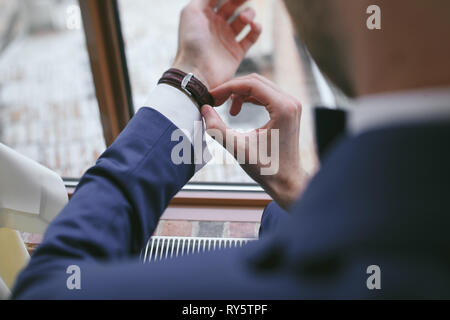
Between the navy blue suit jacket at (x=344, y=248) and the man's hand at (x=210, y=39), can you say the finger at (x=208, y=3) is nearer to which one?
the man's hand at (x=210, y=39)

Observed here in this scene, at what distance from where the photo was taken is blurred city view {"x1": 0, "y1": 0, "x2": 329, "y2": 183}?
955mm

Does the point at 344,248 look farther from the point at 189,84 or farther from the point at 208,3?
the point at 208,3

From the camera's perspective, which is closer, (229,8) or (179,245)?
(229,8)

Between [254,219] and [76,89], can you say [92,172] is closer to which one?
[254,219]

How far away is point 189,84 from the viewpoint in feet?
1.99

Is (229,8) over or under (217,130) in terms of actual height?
over

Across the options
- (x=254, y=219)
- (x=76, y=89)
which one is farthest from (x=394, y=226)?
(x=76, y=89)

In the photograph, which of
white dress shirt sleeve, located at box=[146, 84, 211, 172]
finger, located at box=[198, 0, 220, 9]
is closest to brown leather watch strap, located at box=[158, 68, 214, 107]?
white dress shirt sleeve, located at box=[146, 84, 211, 172]

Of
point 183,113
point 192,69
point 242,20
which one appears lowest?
point 183,113

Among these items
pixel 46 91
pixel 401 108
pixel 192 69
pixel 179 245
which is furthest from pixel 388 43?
pixel 46 91

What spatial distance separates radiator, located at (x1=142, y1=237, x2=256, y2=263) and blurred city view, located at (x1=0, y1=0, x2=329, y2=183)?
0.20m

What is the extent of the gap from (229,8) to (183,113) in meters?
0.23

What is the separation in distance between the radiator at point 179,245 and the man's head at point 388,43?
607 mm

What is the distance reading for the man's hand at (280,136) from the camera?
0.56 metres
